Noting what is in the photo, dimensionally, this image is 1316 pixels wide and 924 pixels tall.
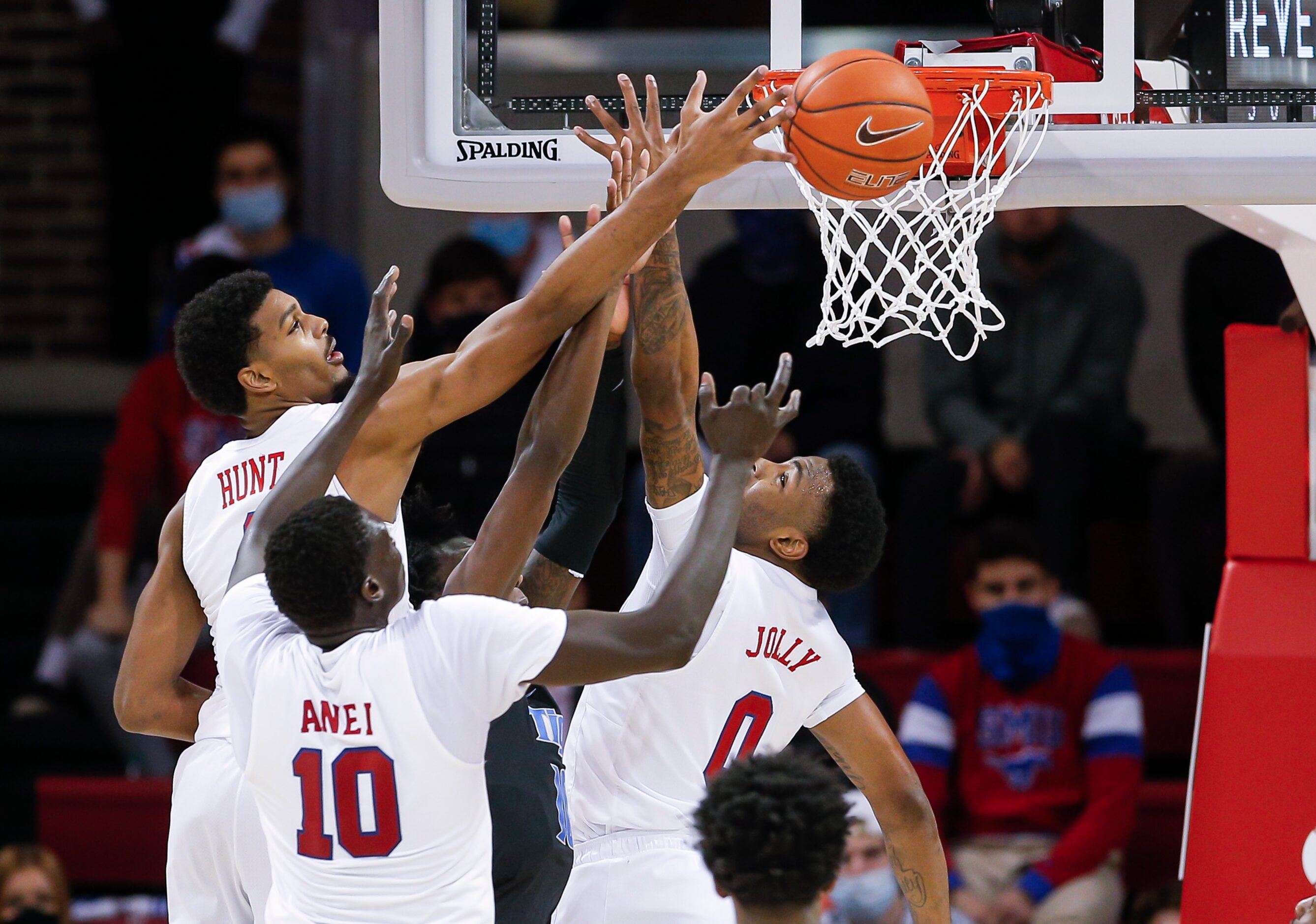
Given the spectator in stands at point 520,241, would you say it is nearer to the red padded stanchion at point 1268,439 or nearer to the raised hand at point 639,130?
the red padded stanchion at point 1268,439

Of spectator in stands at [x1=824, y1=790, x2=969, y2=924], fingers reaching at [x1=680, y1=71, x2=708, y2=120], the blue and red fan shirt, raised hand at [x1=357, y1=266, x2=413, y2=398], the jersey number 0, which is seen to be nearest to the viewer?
raised hand at [x1=357, y1=266, x2=413, y2=398]

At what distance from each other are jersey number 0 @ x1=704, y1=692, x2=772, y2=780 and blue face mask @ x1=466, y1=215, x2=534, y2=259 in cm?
431

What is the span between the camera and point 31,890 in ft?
19.4

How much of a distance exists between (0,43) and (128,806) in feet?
14.8

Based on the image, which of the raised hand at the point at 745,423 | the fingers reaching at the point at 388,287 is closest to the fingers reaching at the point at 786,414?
the raised hand at the point at 745,423

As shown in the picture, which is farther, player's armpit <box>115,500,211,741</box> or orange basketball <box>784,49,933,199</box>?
player's armpit <box>115,500,211,741</box>

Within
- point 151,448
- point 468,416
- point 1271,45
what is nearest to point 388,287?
point 1271,45

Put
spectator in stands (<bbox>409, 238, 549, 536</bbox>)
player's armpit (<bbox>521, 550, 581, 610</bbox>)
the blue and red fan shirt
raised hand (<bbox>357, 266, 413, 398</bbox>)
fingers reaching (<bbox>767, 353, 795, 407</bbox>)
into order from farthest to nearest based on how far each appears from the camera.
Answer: spectator in stands (<bbox>409, 238, 549, 536</bbox>), the blue and red fan shirt, player's armpit (<bbox>521, 550, 581, 610</bbox>), raised hand (<bbox>357, 266, 413, 398</bbox>), fingers reaching (<bbox>767, 353, 795, 407</bbox>)

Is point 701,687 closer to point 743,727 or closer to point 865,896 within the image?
point 743,727

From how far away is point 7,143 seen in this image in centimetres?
923

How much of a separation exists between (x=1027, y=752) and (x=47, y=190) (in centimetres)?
600

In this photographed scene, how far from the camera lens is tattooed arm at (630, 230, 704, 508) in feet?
11.9

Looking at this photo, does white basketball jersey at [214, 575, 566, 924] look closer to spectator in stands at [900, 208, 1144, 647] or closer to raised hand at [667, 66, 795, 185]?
raised hand at [667, 66, 795, 185]

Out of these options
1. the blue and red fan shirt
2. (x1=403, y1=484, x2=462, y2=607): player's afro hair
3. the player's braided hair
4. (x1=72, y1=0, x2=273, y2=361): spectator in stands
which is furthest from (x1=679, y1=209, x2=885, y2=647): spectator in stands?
(x1=403, y1=484, x2=462, y2=607): player's afro hair
